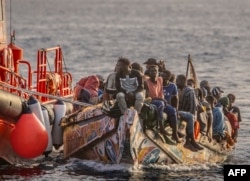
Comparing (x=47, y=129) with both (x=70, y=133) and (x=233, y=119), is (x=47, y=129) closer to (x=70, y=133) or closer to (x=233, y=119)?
(x=70, y=133)

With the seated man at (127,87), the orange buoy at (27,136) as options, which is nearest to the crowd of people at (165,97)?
the seated man at (127,87)

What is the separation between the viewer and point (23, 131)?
1012 inches

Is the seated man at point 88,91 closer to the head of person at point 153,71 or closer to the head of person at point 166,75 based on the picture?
the head of person at point 166,75

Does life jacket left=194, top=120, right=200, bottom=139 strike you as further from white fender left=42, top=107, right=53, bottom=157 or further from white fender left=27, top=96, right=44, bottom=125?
white fender left=27, top=96, right=44, bottom=125

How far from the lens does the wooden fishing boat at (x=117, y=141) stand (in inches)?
965

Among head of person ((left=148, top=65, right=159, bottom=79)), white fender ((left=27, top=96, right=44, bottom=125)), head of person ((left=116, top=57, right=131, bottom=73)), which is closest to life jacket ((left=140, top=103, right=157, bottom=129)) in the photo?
head of person ((left=148, top=65, right=159, bottom=79))

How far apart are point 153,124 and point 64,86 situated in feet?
20.8

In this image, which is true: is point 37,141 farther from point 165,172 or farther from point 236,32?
point 236,32

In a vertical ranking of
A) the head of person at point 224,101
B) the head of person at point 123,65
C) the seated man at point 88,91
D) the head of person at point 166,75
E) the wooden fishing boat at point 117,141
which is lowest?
the wooden fishing boat at point 117,141

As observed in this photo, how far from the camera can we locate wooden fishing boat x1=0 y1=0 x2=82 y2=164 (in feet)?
84.4

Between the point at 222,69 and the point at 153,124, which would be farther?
the point at 222,69

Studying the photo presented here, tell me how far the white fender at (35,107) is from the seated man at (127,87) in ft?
7.84

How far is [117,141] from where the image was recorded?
Result: 81.1 ft

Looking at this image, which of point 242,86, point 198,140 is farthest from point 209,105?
point 242,86
